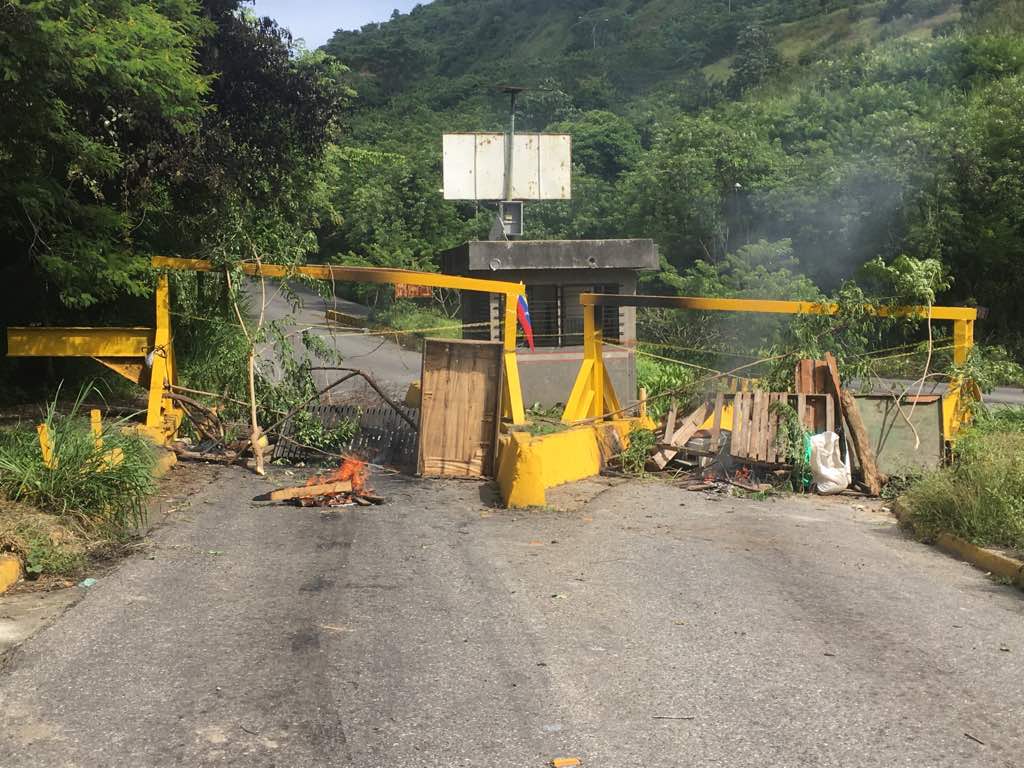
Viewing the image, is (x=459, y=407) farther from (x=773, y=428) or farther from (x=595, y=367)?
(x=773, y=428)

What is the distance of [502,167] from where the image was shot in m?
26.3

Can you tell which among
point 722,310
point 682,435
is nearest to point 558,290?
point 722,310

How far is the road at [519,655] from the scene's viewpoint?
4867 mm

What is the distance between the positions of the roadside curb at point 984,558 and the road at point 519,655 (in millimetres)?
154

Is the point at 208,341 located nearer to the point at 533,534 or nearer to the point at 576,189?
the point at 533,534


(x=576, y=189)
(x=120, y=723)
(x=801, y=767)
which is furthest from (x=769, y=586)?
(x=576, y=189)

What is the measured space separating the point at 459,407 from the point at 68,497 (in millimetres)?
5211

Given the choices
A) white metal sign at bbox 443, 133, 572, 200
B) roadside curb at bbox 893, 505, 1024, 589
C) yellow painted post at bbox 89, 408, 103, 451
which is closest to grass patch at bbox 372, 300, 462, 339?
white metal sign at bbox 443, 133, 572, 200

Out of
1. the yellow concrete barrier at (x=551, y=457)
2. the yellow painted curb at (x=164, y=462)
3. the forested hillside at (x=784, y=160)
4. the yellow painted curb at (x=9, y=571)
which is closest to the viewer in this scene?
the yellow painted curb at (x=9, y=571)

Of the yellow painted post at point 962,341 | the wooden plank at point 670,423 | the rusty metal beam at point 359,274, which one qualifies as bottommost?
the wooden plank at point 670,423

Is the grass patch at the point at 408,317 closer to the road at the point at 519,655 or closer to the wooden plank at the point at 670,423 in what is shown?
the wooden plank at the point at 670,423

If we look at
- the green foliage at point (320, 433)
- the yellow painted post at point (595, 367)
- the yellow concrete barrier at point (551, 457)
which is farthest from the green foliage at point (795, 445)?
the green foliage at point (320, 433)

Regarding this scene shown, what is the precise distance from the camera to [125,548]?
8.66m

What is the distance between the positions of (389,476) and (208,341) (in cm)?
398
